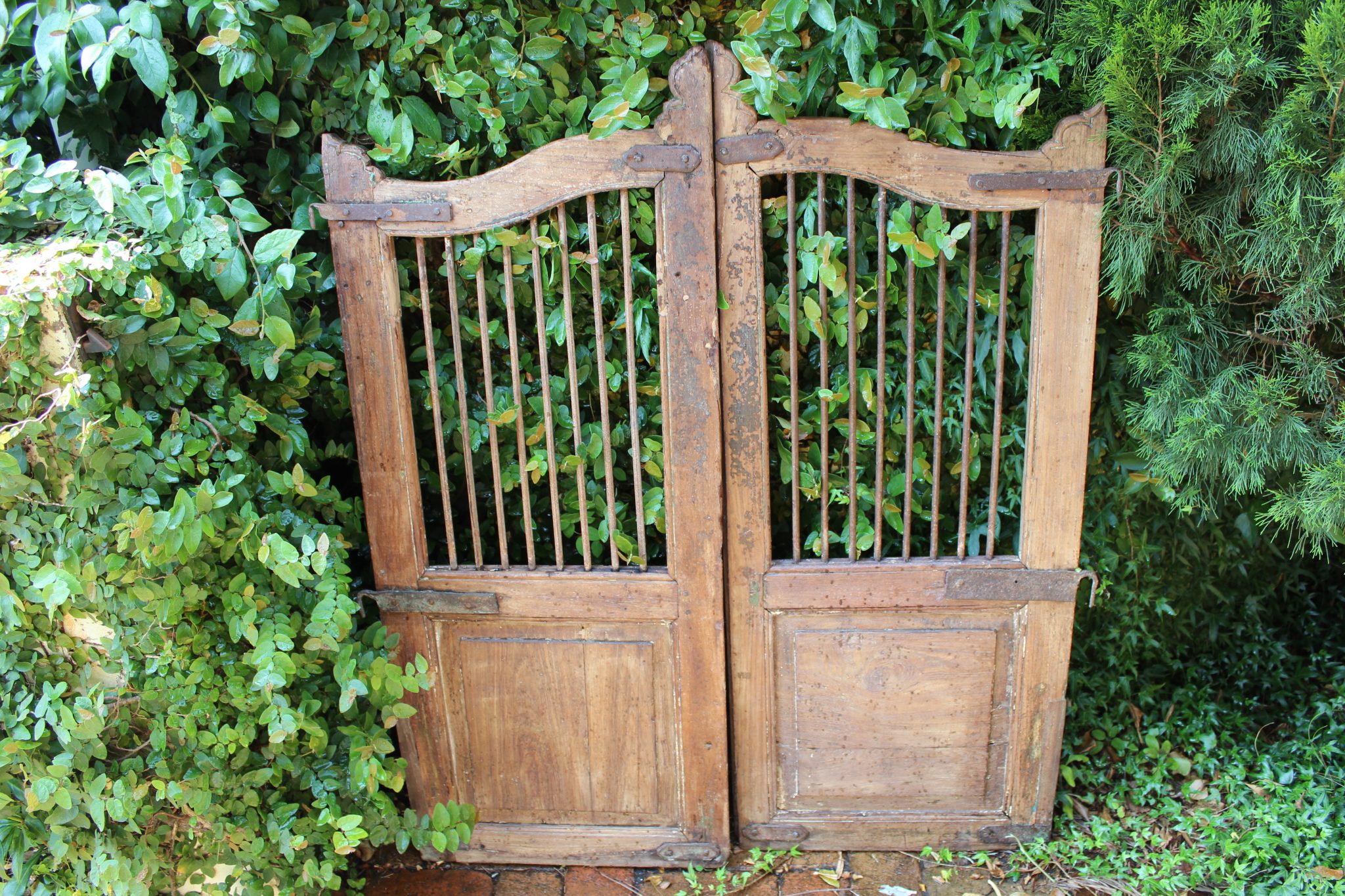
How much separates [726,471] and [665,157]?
0.82m

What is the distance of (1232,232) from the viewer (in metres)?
2.28

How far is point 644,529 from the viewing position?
9.05 feet

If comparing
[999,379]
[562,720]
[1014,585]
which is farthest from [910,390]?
[562,720]

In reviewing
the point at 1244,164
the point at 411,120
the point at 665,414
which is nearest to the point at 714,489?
the point at 665,414

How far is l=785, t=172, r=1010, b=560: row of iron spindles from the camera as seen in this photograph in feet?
7.97

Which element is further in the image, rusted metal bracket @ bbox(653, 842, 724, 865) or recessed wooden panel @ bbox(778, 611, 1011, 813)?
rusted metal bracket @ bbox(653, 842, 724, 865)

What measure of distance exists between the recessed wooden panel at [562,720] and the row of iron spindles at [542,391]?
0.23 metres

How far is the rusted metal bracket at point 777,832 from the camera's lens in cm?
288

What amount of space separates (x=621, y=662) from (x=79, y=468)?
1.43 metres

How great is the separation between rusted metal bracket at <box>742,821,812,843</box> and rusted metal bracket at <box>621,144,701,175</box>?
6.21ft

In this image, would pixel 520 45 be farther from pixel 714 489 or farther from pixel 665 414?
pixel 714 489

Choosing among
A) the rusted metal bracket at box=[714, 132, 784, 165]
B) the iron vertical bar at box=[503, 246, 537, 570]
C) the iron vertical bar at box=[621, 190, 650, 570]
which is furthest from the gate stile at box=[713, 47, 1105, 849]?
the iron vertical bar at box=[503, 246, 537, 570]

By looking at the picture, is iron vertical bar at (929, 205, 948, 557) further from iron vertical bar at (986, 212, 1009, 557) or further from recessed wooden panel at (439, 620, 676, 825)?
recessed wooden panel at (439, 620, 676, 825)

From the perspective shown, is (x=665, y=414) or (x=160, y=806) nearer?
(x=160, y=806)
